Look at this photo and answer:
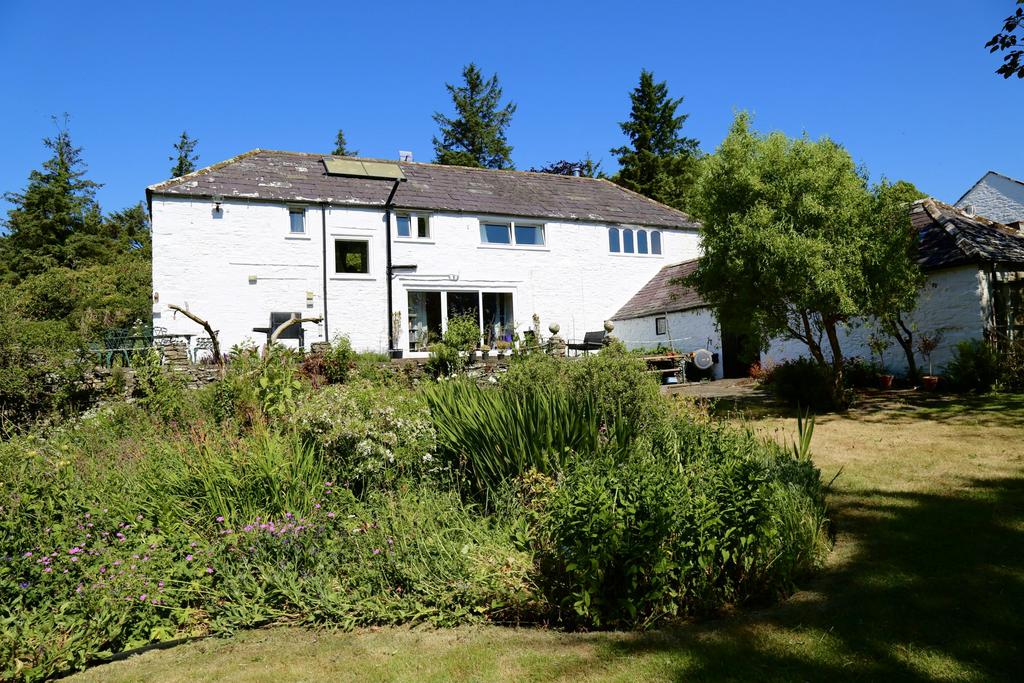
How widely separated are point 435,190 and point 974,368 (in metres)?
18.6

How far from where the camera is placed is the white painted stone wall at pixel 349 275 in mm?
20016

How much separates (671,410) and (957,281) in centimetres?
1145

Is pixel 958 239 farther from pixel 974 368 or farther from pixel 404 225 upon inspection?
pixel 404 225

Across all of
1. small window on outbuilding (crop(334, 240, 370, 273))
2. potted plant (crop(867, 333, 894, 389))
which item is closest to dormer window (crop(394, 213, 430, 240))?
small window on outbuilding (crop(334, 240, 370, 273))

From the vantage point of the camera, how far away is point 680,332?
21.9m

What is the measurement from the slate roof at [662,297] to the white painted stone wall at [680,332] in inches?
8.9

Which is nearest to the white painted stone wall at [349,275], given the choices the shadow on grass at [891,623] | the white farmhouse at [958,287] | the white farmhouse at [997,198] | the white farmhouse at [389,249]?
the white farmhouse at [389,249]

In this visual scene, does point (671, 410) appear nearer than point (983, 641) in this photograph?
No

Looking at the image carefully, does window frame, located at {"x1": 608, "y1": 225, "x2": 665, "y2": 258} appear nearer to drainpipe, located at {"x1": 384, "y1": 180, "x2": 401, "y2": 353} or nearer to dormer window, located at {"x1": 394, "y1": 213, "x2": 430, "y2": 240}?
dormer window, located at {"x1": 394, "y1": 213, "x2": 430, "y2": 240}

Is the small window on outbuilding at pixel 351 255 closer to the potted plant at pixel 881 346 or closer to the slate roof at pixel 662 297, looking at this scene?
the slate roof at pixel 662 297

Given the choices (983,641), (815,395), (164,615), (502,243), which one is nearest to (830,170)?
(815,395)

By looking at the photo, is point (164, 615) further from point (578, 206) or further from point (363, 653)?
point (578, 206)

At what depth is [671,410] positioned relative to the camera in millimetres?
7602

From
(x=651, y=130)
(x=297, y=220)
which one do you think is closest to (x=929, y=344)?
(x=297, y=220)
